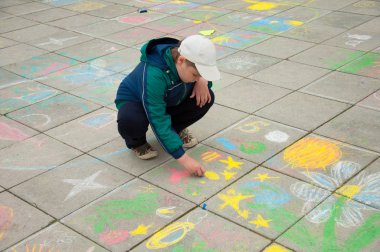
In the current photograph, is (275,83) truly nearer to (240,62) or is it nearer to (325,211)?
(240,62)

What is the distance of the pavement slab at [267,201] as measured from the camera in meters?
3.23

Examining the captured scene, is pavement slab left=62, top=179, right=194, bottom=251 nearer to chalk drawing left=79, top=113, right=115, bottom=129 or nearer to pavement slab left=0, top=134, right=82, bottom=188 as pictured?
pavement slab left=0, top=134, right=82, bottom=188

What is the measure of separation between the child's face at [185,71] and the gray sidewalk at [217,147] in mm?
642

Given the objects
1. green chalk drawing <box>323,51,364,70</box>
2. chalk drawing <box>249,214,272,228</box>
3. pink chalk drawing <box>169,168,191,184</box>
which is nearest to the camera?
chalk drawing <box>249,214,272,228</box>

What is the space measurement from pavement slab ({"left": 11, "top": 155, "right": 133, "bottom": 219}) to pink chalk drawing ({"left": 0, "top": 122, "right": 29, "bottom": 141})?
0.64m

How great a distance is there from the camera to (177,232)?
319cm

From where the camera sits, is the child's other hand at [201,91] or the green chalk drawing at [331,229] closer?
the green chalk drawing at [331,229]

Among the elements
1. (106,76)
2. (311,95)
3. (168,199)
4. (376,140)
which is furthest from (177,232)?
(106,76)

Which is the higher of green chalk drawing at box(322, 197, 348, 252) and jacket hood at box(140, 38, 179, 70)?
jacket hood at box(140, 38, 179, 70)

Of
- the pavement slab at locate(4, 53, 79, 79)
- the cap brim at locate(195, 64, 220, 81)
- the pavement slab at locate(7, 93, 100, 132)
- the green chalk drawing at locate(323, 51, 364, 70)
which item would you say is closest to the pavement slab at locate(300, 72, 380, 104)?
the green chalk drawing at locate(323, 51, 364, 70)

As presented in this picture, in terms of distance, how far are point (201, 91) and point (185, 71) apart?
425 mm

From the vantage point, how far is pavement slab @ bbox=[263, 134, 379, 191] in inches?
143

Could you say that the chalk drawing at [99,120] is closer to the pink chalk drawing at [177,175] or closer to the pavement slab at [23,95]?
the pavement slab at [23,95]

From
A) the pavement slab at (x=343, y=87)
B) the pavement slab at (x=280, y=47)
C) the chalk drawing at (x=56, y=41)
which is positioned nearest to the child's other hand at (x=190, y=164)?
the pavement slab at (x=343, y=87)
